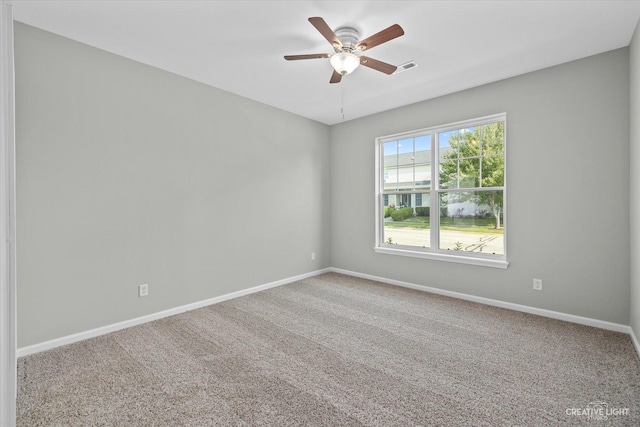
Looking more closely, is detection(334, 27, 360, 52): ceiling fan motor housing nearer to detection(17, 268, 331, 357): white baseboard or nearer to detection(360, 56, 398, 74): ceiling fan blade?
detection(360, 56, 398, 74): ceiling fan blade

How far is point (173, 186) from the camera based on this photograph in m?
3.32

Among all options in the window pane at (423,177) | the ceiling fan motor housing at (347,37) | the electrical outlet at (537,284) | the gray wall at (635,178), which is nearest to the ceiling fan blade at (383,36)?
the ceiling fan motor housing at (347,37)

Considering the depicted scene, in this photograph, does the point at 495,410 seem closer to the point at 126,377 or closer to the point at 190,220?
the point at 126,377

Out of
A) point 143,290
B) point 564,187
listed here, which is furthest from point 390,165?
point 143,290

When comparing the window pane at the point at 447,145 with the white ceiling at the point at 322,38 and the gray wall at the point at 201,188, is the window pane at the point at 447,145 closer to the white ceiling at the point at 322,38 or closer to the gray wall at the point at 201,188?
the gray wall at the point at 201,188

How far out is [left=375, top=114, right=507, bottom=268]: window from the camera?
369 centimetres

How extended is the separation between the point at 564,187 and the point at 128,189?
4466 mm

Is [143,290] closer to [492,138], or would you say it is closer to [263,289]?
[263,289]

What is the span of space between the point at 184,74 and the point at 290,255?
279cm

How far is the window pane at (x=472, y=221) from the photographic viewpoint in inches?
145

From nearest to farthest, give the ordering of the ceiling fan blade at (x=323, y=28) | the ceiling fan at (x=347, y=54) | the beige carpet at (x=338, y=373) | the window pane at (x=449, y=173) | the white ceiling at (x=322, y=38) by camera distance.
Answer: the beige carpet at (x=338, y=373) < the ceiling fan blade at (x=323, y=28) < the white ceiling at (x=322, y=38) < the ceiling fan at (x=347, y=54) < the window pane at (x=449, y=173)

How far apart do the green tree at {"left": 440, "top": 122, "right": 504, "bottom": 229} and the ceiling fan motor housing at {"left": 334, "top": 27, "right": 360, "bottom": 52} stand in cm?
215

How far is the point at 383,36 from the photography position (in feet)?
7.22

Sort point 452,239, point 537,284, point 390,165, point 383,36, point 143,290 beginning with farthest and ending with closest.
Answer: point 390,165 → point 452,239 → point 537,284 → point 143,290 → point 383,36
